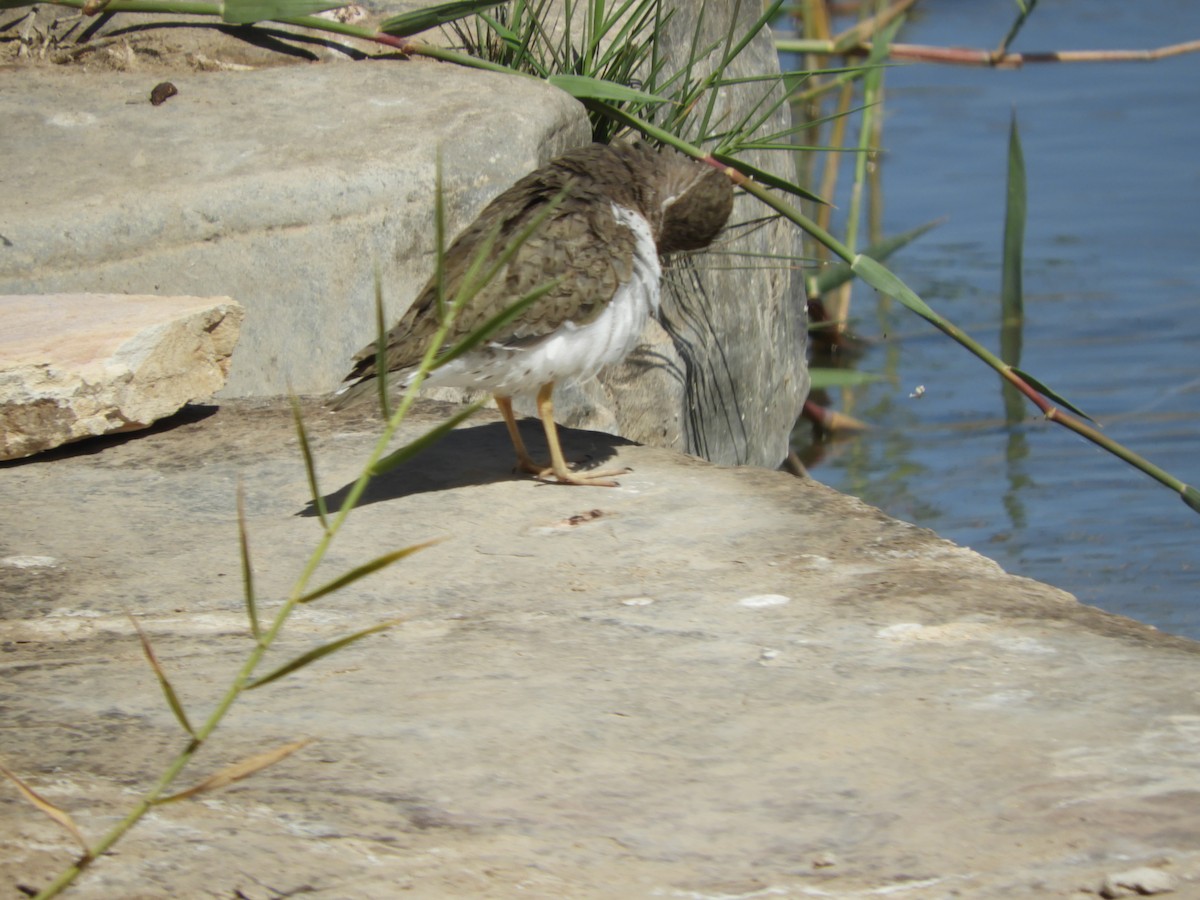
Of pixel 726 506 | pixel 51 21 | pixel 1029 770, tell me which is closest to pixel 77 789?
pixel 1029 770

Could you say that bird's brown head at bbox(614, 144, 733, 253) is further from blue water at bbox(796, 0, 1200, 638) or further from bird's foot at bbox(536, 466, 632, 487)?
blue water at bbox(796, 0, 1200, 638)

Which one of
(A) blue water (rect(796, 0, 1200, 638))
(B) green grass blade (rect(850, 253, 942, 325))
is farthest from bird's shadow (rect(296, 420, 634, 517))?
(A) blue water (rect(796, 0, 1200, 638))

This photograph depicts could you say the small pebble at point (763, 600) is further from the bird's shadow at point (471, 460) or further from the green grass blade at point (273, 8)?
the green grass blade at point (273, 8)

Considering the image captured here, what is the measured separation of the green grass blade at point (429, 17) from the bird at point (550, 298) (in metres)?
0.79

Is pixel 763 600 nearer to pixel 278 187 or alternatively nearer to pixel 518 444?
pixel 518 444

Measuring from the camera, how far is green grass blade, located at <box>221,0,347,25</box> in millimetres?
5379

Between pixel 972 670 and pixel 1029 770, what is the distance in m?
0.43

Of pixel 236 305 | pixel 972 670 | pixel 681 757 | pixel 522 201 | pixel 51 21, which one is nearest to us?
pixel 681 757

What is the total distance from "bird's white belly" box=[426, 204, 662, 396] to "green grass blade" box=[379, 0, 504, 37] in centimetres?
107

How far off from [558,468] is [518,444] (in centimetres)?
22

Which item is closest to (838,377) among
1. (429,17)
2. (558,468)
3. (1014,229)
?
(1014,229)

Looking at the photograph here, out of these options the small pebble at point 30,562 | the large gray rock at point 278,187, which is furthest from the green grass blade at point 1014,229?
the small pebble at point 30,562

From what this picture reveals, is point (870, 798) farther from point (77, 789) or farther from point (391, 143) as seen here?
point (391, 143)

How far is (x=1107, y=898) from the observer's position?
2289 mm
